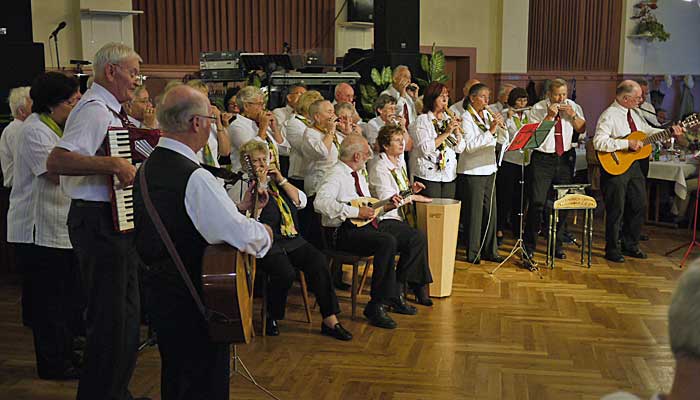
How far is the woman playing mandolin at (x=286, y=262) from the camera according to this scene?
4.58m

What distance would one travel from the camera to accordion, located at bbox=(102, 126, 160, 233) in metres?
3.07

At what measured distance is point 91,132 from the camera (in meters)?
3.02

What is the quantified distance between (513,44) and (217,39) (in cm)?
481

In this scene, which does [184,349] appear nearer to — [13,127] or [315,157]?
[13,127]

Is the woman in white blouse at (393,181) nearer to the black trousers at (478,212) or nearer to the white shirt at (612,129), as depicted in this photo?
the black trousers at (478,212)

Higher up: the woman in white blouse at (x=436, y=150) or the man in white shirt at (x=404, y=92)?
the man in white shirt at (x=404, y=92)

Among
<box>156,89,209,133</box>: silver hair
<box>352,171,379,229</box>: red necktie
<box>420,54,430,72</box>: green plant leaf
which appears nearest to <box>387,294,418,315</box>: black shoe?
<box>352,171,379,229</box>: red necktie

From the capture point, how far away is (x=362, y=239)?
494 cm

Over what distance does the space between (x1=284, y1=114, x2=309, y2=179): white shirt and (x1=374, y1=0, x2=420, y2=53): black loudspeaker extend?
2.84m

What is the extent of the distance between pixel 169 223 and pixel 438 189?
3856mm

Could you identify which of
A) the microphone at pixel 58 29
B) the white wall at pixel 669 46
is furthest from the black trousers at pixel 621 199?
the white wall at pixel 669 46

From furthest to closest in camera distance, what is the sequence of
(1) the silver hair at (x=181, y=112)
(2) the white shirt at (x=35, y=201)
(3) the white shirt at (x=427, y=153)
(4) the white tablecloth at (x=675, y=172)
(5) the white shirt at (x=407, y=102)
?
1. (4) the white tablecloth at (x=675, y=172)
2. (5) the white shirt at (x=407, y=102)
3. (3) the white shirt at (x=427, y=153)
4. (2) the white shirt at (x=35, y=201)
5. (1) the silver hair at (x=181, y=112)

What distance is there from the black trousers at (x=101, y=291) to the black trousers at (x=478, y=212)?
12.3ft

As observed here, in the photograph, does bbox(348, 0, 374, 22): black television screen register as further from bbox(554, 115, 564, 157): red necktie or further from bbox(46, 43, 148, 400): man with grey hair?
bbox(46, 43, 148, 400): man with grey hair
